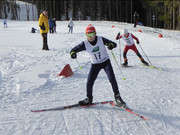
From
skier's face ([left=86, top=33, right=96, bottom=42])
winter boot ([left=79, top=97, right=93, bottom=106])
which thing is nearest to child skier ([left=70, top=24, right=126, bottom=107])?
skier's face ([left=86, top=33, right=96, bottom=42])

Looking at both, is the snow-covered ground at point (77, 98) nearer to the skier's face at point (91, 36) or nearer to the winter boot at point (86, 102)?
the winter boot at point (86, 102)

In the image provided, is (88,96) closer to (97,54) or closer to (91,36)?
(97,54)

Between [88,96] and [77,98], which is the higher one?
[88,96]

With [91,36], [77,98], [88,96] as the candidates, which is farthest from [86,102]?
[91,36]

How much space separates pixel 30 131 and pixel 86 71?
13.2 feet

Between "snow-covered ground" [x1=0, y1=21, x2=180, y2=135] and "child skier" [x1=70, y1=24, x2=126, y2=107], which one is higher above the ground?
"child skier" [x1=70, y1=24, x2=126, y2=107]

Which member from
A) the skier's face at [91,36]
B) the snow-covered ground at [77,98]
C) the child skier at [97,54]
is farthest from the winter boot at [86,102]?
the skier's face at [91,36]

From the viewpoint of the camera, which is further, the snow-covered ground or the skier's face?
the skier's face

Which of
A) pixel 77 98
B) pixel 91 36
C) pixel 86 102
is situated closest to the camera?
pixel 91 36

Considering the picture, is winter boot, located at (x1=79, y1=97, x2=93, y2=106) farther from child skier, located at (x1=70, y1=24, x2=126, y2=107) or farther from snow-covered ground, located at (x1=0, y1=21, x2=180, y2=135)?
child skier, located at (x1=70, y1=24, x2=126, y2=107)

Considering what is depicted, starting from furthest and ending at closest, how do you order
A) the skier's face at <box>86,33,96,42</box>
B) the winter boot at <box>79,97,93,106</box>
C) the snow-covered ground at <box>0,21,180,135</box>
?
the winter boot at <box>79,97,93,106</box>
the skier's face at <box>86,33,96,42</box>
the snow-covered ground at <box>0,21,180,135</box>

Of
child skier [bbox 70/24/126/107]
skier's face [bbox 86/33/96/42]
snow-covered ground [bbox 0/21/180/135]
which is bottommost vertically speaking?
snow-covered ground [bbox 0/21/180/135]

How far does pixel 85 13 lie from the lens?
5394cm

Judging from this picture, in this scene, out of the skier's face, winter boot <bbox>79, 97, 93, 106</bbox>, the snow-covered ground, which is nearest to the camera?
the snow-covered ground
